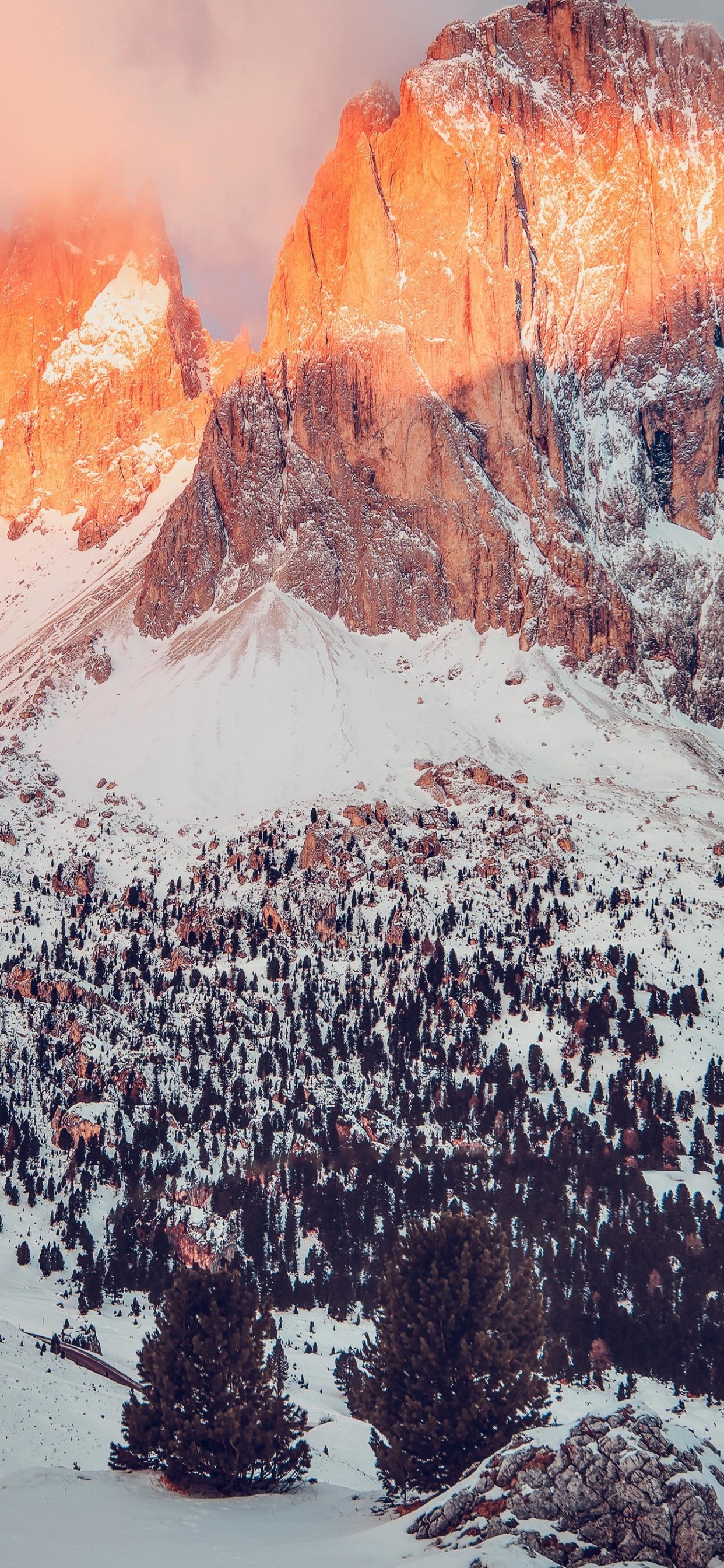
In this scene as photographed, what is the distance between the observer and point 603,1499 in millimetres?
33562

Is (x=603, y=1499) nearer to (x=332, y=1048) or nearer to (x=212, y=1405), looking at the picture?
(x=212, y=1405)

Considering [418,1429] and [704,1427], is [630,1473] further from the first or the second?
[704,1427]

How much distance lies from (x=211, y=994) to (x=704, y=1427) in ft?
310

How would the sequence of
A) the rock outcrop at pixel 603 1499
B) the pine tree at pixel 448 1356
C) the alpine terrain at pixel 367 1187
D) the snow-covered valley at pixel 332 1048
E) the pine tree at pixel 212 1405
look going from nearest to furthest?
the rock outcrop at pixel 603 1499 < the alpine terrain at pixel 367 1187 < the pine tree at pixel 212 1405 < the pine tree at pixel 448 1356 < the snow-covered valley at pixel 332 1048

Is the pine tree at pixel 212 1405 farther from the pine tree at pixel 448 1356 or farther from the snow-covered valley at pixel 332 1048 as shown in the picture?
the snow-covered valley at pixel 332 1048

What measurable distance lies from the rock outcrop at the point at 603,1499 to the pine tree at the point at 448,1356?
11.2m

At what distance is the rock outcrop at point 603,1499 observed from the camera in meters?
32.4

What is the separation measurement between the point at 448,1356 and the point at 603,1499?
658 inches

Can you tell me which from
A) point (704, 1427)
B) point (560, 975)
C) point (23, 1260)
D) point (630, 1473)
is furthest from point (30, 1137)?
point (630, 1473)

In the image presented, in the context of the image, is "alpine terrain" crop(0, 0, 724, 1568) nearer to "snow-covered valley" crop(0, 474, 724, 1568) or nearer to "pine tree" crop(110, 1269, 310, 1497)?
"pine tree" crop(110, 1269, 310, 1497)

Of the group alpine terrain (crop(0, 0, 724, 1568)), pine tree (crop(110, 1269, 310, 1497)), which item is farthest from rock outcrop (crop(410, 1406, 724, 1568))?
pine tree (crop(110, 1269, 310, 1497))

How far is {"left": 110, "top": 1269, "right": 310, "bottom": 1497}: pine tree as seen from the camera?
46938 millimetres

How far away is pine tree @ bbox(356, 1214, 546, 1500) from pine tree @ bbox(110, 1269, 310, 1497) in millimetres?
3860

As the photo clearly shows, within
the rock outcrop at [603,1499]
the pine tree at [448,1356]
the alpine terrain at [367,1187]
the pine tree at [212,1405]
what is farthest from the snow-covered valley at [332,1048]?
the rock outcrop at [603,1499]
